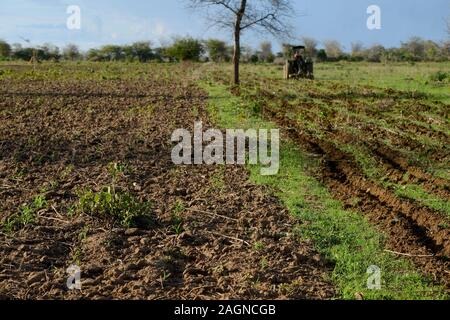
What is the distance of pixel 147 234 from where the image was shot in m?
4.86

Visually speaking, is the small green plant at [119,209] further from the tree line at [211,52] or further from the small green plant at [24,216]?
the tree line at [211,52]

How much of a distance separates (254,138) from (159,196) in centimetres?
388

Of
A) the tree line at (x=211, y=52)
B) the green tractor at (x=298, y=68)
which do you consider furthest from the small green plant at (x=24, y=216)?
the tree line at (x=211, y=52)

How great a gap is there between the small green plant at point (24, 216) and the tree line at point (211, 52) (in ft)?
122

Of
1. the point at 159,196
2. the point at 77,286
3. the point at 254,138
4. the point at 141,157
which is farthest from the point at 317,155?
the point at 77,286

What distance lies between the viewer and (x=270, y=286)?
153 inches

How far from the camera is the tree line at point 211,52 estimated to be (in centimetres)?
5412

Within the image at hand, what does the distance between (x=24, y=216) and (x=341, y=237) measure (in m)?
2.96

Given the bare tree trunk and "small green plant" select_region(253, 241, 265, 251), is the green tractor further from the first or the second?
"small green plant" select_region(253, 241, 265, 251)

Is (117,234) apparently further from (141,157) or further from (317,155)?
(317,155)

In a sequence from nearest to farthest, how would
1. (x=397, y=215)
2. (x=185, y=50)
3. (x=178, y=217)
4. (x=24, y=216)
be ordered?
1. (x=24, y=216)
2. (x=178, y=217)
3. (x=397, y=215)
4. (x=185, y=50)

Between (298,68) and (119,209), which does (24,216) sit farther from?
(298,68)

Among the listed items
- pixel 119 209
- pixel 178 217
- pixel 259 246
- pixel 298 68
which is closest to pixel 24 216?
pixel 119 209

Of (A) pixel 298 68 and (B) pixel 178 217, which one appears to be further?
(A) pixel 298 68
